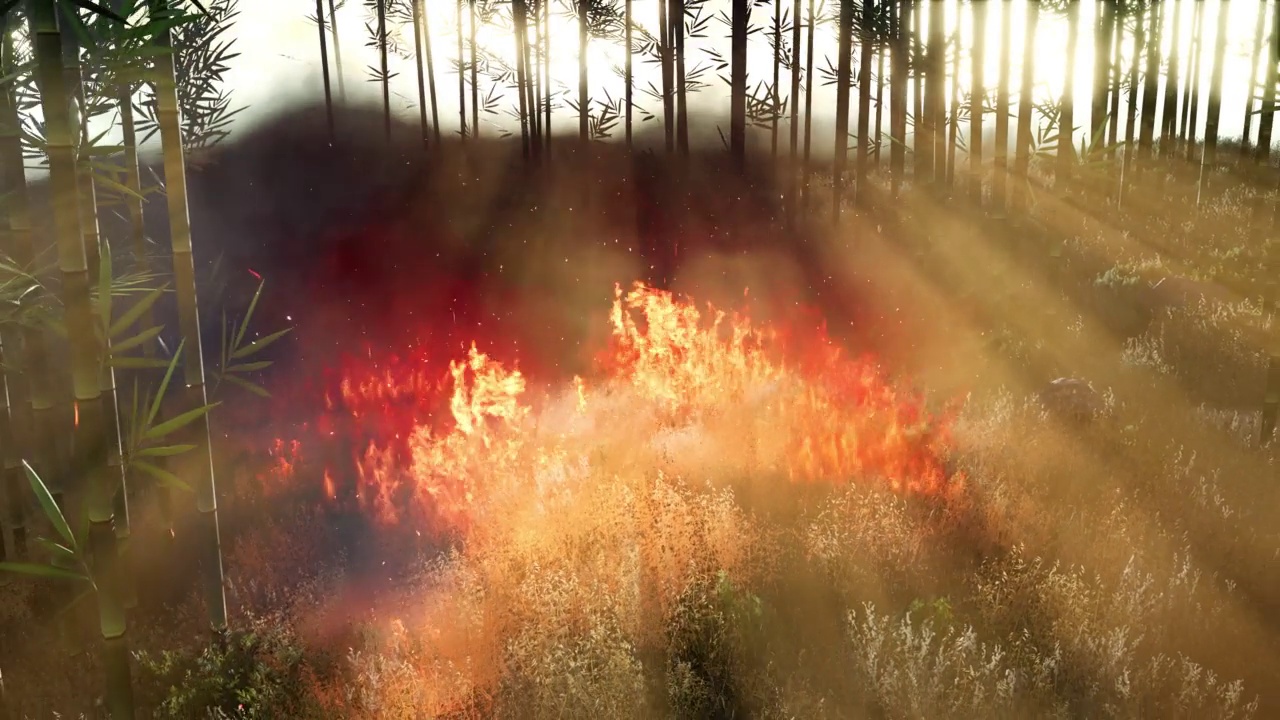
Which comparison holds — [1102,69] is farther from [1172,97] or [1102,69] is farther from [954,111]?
[1172,97]

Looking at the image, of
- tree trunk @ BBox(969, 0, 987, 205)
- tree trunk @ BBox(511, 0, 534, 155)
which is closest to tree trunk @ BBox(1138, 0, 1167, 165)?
tree trunk @ BBox(969, 0, 987, 205)

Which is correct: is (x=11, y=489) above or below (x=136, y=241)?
below

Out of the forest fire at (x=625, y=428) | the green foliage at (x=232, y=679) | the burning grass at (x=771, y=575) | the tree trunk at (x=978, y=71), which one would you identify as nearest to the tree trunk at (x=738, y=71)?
the tree trunk at (x=978, y=71)

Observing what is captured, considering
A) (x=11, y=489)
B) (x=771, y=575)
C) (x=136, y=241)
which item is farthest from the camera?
(x=136, y=241)

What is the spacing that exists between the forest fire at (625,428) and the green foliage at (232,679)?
1828 mm

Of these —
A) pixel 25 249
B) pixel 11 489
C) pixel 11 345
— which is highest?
pixel 25 249

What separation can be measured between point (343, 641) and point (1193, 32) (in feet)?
95.0

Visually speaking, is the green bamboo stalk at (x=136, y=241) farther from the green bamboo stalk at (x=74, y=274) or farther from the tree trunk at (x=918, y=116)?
the tree trunk at (x=918, y=116)

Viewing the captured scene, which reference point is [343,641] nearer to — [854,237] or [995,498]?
[995,498]

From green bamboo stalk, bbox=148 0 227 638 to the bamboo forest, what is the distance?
0.10 feet

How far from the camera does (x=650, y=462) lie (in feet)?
24.5

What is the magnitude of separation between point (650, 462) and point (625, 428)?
45.5 inches

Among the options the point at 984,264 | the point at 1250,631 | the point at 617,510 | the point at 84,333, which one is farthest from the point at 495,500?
the point at 984,264

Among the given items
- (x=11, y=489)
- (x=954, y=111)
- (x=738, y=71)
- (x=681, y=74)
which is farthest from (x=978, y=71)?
(x=11, y=489)
